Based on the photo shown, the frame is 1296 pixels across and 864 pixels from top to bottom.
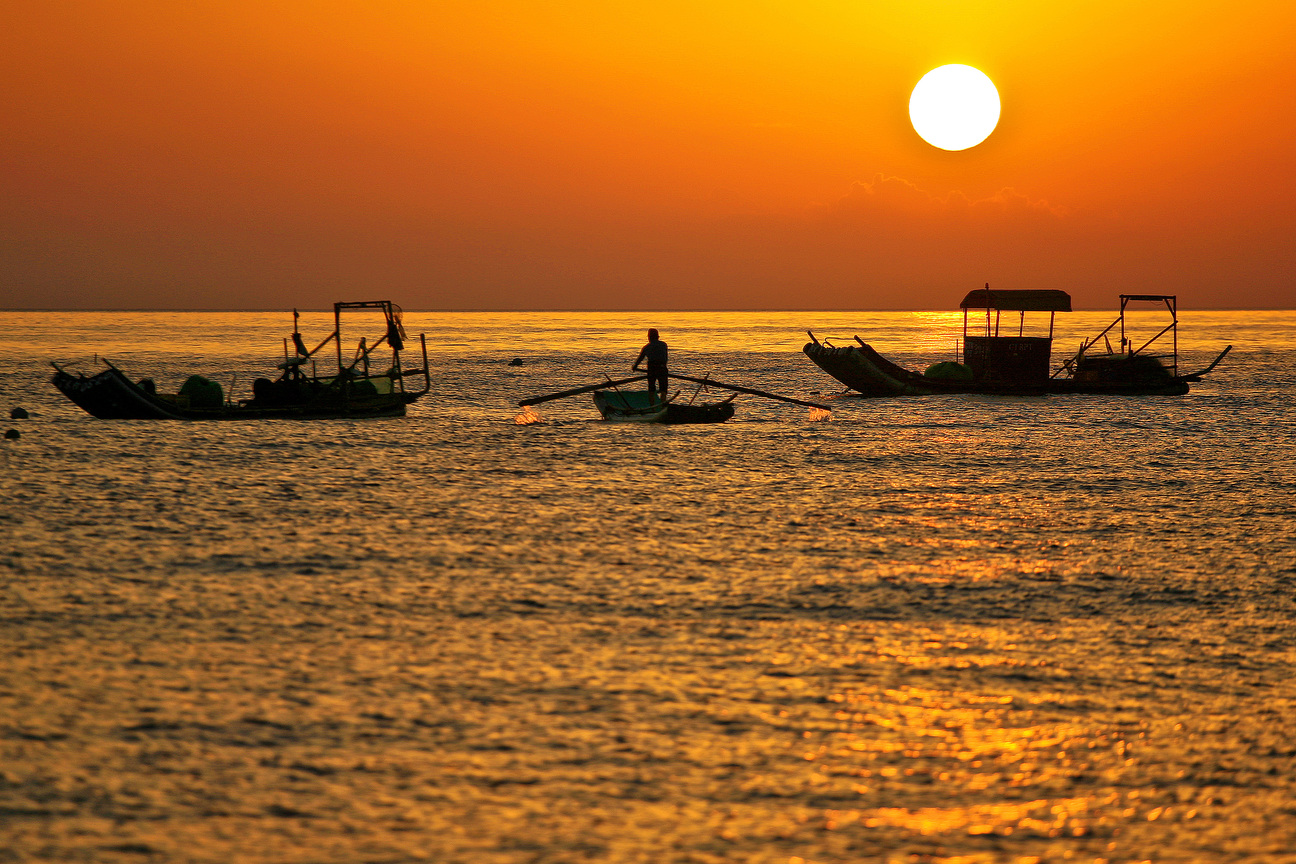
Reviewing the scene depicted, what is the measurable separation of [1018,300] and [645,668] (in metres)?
35.5

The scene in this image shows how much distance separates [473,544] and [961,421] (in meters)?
23.3

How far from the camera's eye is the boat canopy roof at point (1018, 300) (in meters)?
40.5

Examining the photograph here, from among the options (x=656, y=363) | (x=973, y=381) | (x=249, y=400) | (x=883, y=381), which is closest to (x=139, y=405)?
(x=249, y=400)

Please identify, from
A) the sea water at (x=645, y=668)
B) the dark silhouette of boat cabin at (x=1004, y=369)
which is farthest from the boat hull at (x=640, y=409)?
the dark silhouette of boat cabin at (x=1004, y=369)

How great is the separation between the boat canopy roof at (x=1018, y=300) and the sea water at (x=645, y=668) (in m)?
20.1

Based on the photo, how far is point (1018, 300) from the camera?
4100 centimetres

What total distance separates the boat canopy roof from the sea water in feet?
66.0

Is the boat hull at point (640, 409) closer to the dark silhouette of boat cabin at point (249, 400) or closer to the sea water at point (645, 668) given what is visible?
the dark silhouette of boat cabin at point (249, 400)

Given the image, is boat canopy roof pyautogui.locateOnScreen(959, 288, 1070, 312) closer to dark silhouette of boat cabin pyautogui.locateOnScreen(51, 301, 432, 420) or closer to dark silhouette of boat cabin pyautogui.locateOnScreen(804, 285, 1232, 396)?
dark silhouette of boat cabin pyautogui.locateOnScreen(804, 285, 1232, 396)

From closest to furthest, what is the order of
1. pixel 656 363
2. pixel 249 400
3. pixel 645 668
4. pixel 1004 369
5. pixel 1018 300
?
pixel 645 668 < pixel 656 363 < pixel 249 400 < pixel 1018 300 < pixel 1004 369

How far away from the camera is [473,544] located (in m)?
14.8

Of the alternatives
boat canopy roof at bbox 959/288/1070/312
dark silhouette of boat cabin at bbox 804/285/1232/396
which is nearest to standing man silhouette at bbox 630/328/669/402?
dark silhouette of boat cabin at bbox 804/285/1232/396

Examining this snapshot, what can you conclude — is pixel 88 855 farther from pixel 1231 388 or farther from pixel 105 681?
pixel 1231 388

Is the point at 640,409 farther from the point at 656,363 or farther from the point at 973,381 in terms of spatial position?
the point at 973,381
